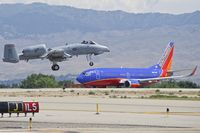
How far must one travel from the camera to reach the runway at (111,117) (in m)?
41.3

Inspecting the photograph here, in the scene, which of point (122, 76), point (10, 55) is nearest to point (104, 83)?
point (122, 76)

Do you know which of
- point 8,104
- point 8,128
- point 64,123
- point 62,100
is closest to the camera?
point 8,128

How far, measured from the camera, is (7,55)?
329ft

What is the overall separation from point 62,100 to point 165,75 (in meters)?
57.6

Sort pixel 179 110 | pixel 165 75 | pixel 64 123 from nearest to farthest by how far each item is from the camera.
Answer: pixel 64 123
pixel 179 110
pixel 165 75

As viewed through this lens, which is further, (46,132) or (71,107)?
(71,107)

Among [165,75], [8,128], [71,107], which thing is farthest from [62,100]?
[165,75]

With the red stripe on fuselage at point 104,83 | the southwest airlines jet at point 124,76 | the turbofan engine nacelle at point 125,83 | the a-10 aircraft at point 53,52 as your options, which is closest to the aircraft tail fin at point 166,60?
the southwest airlines jet at point 124,76

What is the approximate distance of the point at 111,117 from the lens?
4875 centimetres

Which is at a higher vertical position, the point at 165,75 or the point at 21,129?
the point at 165,75

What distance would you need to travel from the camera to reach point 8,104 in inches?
1940

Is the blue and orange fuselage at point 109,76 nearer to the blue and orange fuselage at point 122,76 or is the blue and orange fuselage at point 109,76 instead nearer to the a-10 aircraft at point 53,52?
the blue and orange fuselage at point 122,76

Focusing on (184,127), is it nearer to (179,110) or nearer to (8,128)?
(8,128)

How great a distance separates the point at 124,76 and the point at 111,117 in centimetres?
6335
